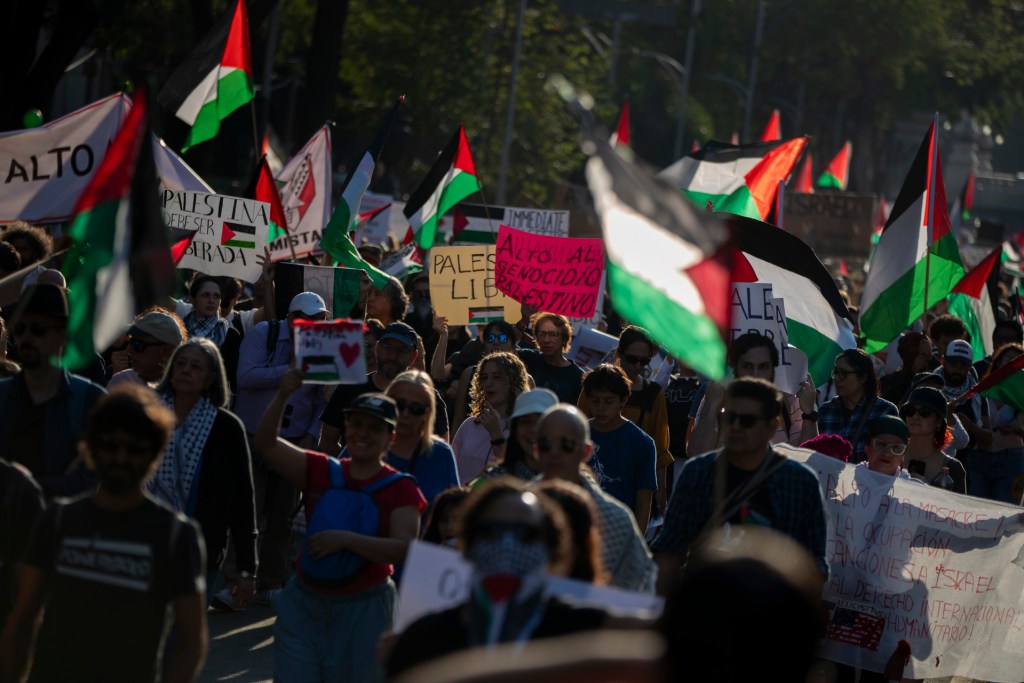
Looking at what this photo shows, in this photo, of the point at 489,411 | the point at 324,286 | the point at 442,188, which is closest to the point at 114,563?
the point at 489,411

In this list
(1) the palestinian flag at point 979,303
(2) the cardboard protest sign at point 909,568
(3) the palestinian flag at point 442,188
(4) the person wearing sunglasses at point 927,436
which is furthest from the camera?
(3) the palestinian flag at point 442,188

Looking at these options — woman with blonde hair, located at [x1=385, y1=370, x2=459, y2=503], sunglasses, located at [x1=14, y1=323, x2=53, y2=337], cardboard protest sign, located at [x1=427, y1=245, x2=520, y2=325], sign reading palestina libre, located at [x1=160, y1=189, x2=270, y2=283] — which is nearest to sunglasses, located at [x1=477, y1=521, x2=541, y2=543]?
sunglasses, located at [x1=14, y1=323, x2=53, y2=337]

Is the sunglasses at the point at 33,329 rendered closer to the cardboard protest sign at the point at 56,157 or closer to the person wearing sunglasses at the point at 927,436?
the cardboard protest sign at the point at 56,157

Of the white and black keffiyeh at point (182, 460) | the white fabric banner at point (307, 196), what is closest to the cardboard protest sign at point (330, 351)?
the white and black keffiyeh at point (182, 460)

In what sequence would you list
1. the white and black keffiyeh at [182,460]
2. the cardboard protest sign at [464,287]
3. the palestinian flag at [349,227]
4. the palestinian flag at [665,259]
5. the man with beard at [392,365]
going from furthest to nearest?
the palestinian flag at [349,227], the cardboard protest sign at [464,287], the man with beard at [392,365], the white and black keffiyeh at [182,460], the palestinian flag at [665,259]

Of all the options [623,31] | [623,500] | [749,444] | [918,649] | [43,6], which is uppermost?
[623,31]

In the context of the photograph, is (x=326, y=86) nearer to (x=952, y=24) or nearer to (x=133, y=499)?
(x=133, y=499)

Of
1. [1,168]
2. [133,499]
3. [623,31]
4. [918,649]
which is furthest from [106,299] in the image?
[623,31]

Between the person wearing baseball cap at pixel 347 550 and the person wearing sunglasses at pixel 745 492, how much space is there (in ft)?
2.79

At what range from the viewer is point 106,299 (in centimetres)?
505

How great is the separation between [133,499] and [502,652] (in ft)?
4.66

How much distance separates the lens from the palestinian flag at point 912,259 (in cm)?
1177

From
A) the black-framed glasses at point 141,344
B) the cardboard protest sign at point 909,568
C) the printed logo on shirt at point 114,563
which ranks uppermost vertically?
the black-framed glasses at point 141,344

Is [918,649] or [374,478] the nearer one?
[374,478]
